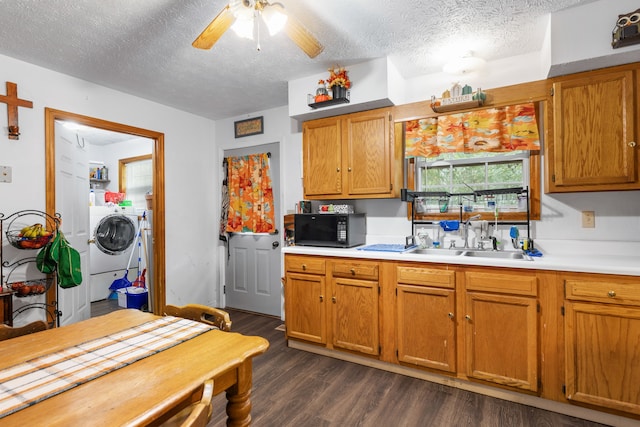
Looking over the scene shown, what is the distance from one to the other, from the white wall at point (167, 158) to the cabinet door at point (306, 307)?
1569mm

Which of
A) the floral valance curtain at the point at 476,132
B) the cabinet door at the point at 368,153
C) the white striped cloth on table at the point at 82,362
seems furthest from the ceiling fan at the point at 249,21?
the white striped cloth on table at the point at 82,362

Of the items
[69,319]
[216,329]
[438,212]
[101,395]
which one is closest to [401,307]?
[438,212]

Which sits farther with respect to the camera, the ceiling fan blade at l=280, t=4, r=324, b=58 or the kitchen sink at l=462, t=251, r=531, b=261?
the kitchen sink at l=462, t=251, r=531, b=261

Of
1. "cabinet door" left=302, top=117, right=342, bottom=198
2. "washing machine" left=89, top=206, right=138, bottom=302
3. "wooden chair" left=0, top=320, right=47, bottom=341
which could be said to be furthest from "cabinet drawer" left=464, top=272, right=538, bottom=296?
"washing machine" left=89, top=206, right=138, bottom=302

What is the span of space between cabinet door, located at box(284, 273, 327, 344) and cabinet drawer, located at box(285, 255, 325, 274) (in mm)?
43

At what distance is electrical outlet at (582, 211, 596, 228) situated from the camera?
91.1 inches

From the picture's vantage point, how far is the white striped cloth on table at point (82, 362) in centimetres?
89

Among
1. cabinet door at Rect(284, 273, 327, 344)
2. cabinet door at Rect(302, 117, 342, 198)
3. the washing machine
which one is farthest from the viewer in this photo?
the washing machine

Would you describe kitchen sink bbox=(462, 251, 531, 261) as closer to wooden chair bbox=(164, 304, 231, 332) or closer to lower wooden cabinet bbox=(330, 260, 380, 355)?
lower wooden cabinet bbox=(330, 260, 380, 355)

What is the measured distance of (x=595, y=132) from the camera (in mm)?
2053

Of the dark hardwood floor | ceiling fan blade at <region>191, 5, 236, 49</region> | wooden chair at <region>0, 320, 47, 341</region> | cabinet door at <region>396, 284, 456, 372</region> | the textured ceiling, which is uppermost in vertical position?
the textured ceiling

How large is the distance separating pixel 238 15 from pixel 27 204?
224 cm

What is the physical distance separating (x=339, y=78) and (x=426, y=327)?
2018 millimetres

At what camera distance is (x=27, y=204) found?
2.53 metres
